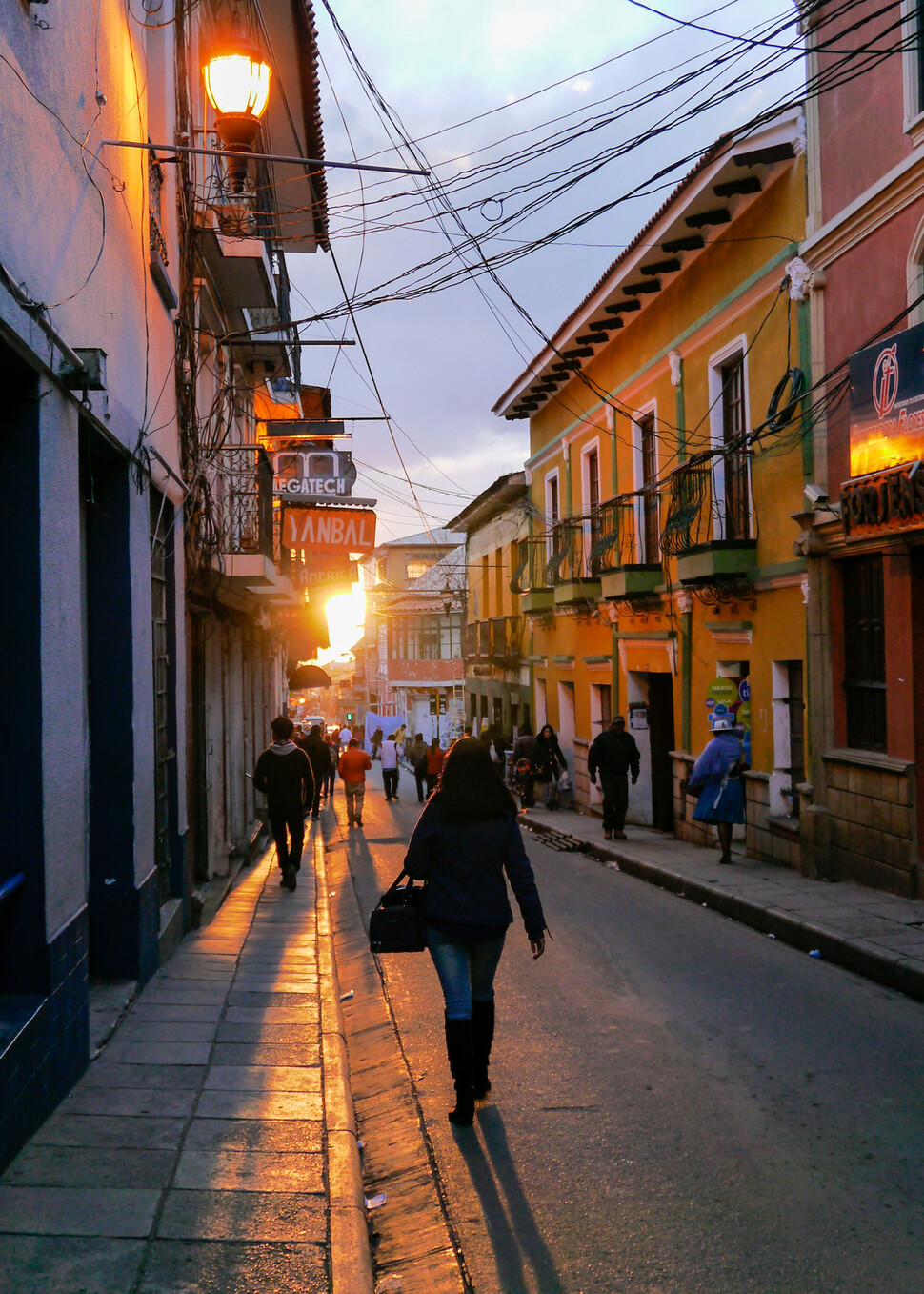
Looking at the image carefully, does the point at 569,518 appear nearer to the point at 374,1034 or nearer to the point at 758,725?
the point at 758,725

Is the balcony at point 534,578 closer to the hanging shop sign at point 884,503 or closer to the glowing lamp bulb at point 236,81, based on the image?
the hanging shop sign at point 884,503

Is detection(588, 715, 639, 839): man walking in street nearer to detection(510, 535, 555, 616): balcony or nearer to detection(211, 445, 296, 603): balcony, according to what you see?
detection(211, 445, 296, 603): balcony

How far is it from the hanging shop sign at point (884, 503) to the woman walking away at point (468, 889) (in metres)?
5.29

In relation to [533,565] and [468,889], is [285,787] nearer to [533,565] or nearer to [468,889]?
[468,889]

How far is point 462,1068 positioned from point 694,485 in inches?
422

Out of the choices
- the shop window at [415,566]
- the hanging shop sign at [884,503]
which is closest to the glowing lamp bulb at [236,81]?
the hanging shop sign at [884,503]

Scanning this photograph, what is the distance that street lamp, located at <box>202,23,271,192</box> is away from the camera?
7543mm

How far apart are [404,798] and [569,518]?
33.7 ft

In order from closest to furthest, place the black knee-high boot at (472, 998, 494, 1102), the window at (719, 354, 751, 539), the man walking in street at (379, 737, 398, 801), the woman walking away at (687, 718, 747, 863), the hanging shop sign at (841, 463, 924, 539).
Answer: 1. the black knee-high boot at (472, 998, 494, 1102)
2. the hanging shop sign at (841, 463, 924, 539)
3. the woman walking away at (687, 718, 747, 863)
4. the window at (719, 354, 751, 539)
5. the man walking in street at (379, 737, 398, 801)

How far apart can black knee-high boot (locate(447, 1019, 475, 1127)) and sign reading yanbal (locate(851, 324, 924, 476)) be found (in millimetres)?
6106

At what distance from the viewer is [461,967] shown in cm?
524

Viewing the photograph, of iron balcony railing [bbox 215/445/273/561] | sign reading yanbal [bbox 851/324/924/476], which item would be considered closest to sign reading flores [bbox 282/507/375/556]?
iron balcony railing [bbox 215/445/273/561]

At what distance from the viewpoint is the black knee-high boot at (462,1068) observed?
5.13 metres

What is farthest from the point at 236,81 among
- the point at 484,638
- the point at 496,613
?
the point at 484,638
